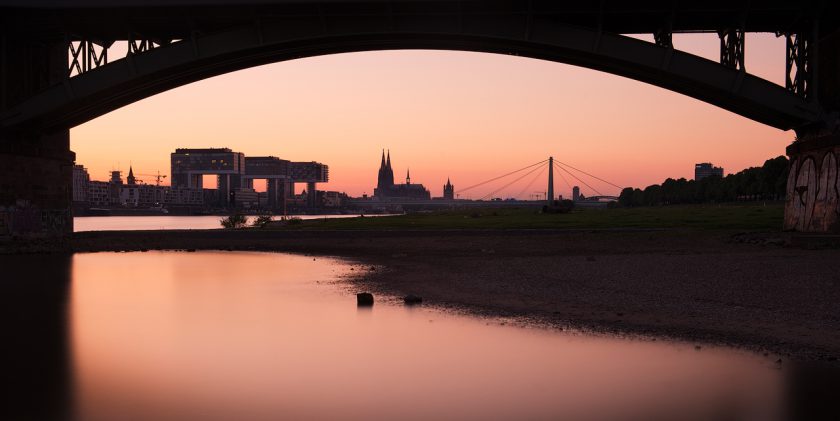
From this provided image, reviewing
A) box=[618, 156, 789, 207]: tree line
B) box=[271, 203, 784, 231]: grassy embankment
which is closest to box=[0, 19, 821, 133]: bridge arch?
box=[271, 203, 784, 231]: grassy embankment

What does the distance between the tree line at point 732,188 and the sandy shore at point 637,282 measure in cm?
7699

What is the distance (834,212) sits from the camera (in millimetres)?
22438

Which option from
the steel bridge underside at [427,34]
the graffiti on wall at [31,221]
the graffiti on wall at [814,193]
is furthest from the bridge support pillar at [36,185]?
the graffiti on wall at [814,193]

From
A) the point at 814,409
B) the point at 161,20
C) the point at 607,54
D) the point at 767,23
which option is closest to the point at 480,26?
the point at 607,54

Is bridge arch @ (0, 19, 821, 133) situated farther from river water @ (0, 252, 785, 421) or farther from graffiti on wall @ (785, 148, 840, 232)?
river water @ (0, 252, 785, 421)

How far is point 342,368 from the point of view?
27.1ft

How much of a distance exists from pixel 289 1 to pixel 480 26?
8.72 meters

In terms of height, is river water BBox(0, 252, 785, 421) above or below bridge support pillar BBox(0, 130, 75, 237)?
below

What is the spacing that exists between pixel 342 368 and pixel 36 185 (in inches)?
1153

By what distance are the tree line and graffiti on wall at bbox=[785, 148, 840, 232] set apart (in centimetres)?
7205

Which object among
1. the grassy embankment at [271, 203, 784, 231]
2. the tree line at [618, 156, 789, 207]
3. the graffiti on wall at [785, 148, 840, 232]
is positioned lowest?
the grassy embankment at [271, 203, 784, 231]

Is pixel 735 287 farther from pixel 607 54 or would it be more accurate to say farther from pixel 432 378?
pixel 607 54

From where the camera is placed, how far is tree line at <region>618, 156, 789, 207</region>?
347 ft

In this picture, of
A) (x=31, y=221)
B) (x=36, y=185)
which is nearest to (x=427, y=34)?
(x=36, y=185)
